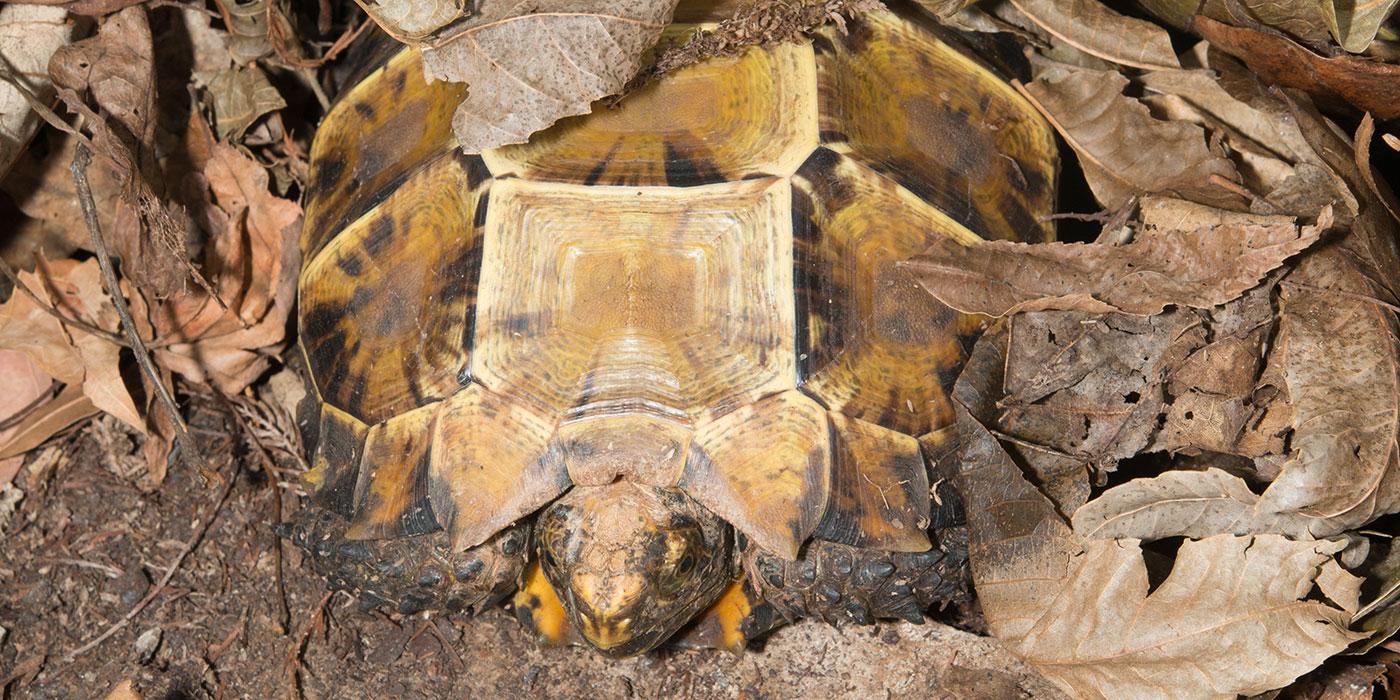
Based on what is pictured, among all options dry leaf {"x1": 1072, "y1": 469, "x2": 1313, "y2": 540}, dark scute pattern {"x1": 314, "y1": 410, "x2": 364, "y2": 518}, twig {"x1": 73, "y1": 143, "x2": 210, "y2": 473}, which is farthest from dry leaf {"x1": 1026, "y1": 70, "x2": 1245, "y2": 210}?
twig {"x1": 73, "y1": 143, "x2": 210, "y2": 473}

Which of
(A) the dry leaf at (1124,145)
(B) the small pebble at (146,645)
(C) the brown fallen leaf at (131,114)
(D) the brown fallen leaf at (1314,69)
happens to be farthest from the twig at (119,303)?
(D) the brown fallen leaf at (1314,69)

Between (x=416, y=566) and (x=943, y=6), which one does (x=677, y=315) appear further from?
(x=943, y=6)

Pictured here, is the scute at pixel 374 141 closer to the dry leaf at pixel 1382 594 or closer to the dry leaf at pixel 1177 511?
the dry leaf at pixel 1177 511

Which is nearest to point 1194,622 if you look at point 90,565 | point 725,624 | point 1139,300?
point 1139,300

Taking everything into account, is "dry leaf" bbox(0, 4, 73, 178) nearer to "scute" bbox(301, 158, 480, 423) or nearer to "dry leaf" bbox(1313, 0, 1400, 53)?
"scute" bbox(301, 158, 480, 423)

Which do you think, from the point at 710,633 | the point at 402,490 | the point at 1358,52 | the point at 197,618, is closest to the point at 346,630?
the point at 197,618
